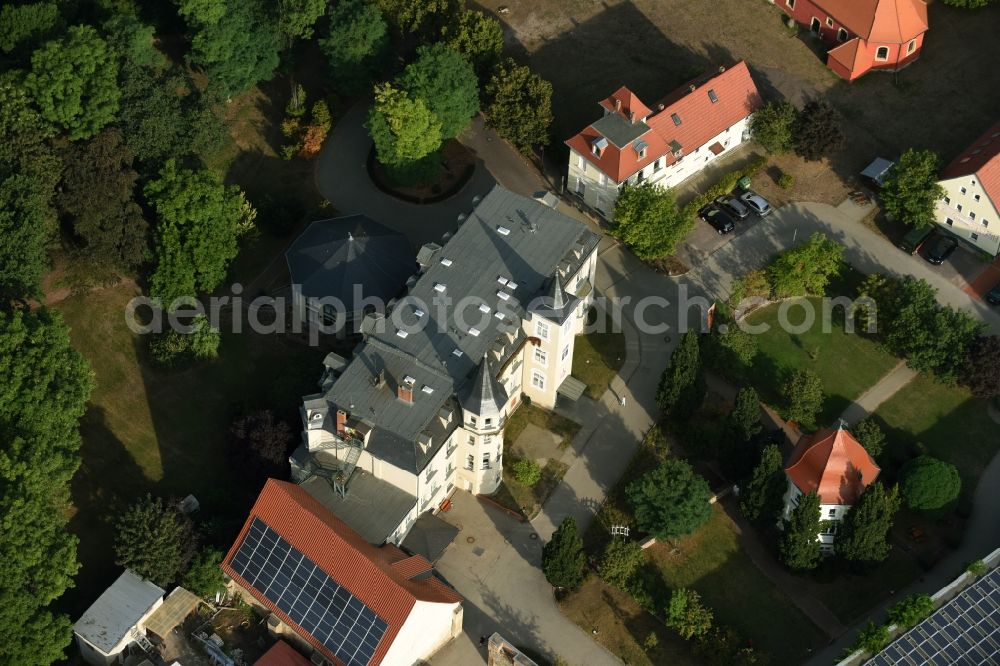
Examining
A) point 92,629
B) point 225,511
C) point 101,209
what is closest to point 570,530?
point 225,511

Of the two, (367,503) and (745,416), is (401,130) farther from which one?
(745,416)

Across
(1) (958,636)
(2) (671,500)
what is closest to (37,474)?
(2) (671,500)

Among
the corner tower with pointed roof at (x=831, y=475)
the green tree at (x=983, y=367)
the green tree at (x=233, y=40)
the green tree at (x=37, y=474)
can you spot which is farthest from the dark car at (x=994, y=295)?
the green tree at (x=37, y=474)

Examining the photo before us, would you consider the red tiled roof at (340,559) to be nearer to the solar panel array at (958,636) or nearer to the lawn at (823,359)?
the solar panel array at (958,636)

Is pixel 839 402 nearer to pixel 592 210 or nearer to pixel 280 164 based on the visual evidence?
pixel 592 210

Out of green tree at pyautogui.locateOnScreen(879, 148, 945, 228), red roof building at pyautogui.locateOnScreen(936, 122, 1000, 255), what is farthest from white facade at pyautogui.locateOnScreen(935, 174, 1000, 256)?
green tree at pyautogui.locateOnScreen(879, 148, 945, 228)

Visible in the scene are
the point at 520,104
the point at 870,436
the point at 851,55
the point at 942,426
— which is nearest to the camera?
the point at 870,436
